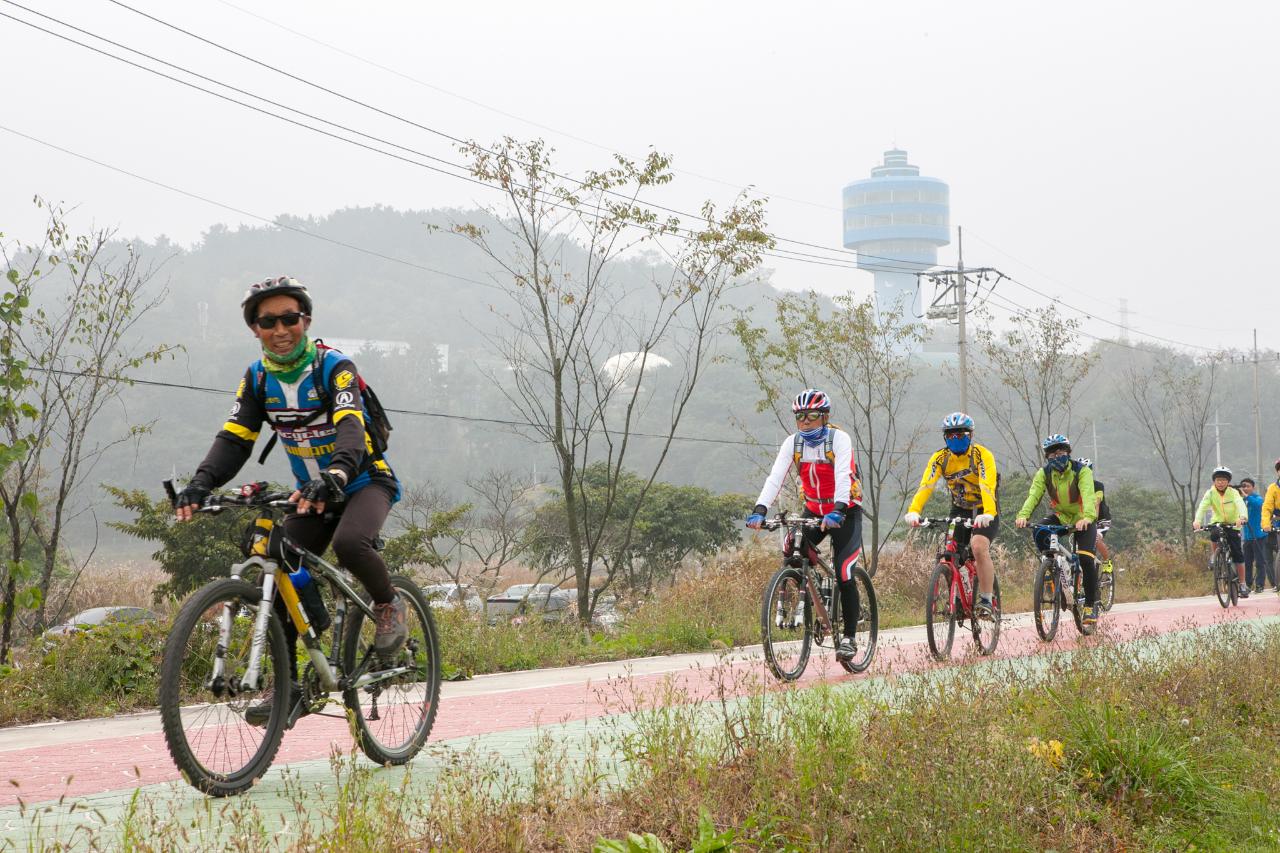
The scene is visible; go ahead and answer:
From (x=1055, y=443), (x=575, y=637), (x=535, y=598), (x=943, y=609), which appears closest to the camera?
(x=943, y=609)

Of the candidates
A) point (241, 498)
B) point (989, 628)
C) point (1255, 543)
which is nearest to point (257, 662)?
point (241, 498)

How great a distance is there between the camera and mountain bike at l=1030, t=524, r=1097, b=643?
13.8 metres

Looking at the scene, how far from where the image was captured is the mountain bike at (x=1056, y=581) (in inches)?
545

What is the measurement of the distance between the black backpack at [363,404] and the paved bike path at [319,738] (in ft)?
4.44

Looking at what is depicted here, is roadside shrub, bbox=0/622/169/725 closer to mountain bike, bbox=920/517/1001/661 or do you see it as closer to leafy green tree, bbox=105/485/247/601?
mountain bike, bbox=920/517/1001/661

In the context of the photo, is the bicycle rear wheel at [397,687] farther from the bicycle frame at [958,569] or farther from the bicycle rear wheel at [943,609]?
the bicycle frame at [958,569]

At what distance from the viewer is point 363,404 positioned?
6.20 m

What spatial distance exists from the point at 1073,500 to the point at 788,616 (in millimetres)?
5125

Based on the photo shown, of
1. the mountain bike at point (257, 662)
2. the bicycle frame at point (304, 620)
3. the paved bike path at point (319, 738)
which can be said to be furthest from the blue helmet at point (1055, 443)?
the mountain bike at point (257, 662)

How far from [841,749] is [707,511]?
33701 mm

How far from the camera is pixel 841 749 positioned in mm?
5801

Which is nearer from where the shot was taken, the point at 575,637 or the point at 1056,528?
the point at 1056,528

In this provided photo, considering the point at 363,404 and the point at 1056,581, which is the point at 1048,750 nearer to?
the point at 363,404

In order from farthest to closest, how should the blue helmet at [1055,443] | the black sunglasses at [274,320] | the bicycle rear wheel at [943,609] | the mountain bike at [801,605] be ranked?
1. the blue helmet at [1055,443]
2. the bicycle rear wheel at [943,609]
3. the mountain bike at [801,605]
4. the black sunglasses at [274,320]
